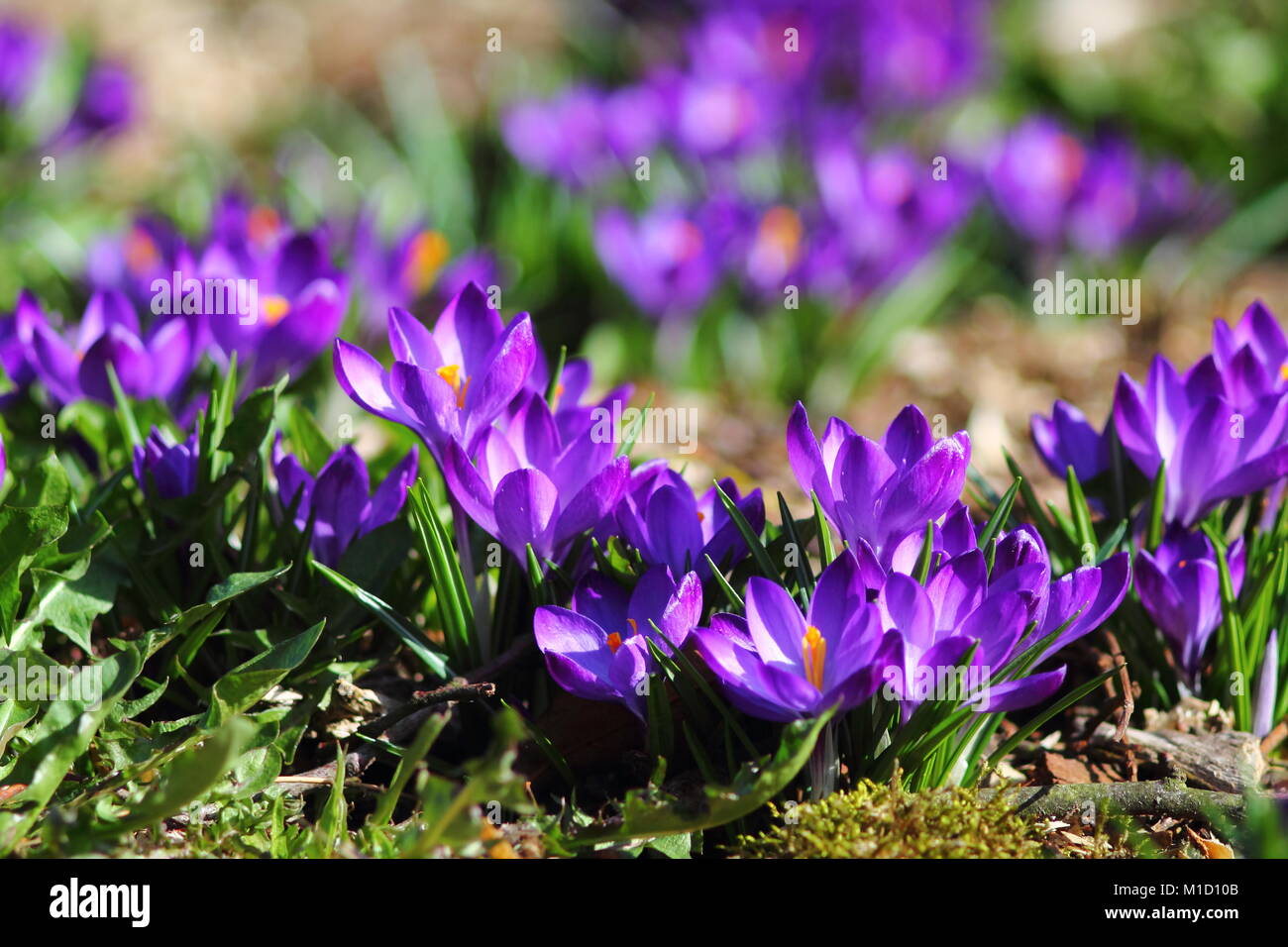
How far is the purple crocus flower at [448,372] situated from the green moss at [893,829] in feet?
1.77

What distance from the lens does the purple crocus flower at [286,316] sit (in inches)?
72.7

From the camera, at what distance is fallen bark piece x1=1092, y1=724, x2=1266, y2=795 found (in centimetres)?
143

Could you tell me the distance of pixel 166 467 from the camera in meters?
1.50

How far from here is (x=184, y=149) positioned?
3.75 m

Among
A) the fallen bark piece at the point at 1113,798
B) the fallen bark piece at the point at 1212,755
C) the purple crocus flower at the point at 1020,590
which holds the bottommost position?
the fallen bark piece at the point at 1113,798

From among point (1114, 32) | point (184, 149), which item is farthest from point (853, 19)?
point (184, 149)

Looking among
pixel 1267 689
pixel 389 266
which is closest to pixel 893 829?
pixel 1267 689

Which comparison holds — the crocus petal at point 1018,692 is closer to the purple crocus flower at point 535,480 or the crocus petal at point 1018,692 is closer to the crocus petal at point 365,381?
the purple crocus flower at point 535,480

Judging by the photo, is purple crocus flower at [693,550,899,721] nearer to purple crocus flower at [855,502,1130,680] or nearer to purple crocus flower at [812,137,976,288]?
purple crocus flower at [855,502,1130,680]

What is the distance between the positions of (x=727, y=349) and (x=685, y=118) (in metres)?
0.86

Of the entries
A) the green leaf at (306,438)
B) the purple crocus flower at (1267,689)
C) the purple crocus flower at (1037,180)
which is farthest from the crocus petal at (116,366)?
the purple crocus flower at (1037,180)

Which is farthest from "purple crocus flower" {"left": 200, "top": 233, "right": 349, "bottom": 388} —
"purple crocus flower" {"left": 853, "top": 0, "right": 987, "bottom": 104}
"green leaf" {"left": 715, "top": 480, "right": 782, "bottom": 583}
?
"purple crocus flower" {"left": 853, "top": 0, "right": 987, "bottom": 104}
